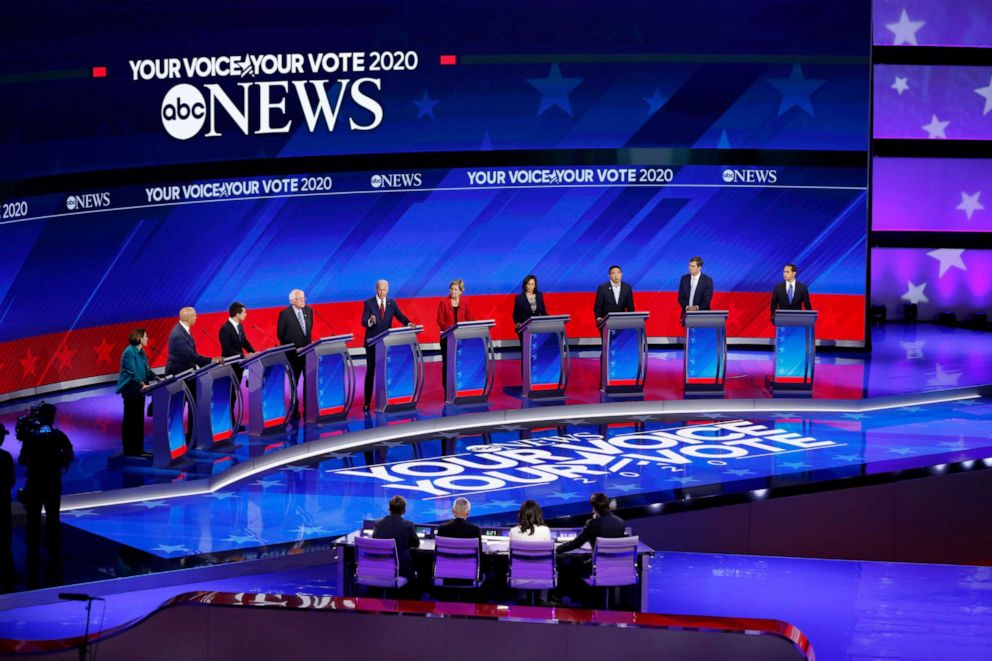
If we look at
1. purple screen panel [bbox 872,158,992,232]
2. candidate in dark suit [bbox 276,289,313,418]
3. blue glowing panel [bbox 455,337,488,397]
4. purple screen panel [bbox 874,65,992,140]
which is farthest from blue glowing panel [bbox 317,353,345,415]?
purple screen panel [bbox 874,65,992,140]

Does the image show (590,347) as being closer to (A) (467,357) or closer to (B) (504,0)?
(A) (467,357)

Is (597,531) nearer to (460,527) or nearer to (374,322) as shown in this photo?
(460,527)

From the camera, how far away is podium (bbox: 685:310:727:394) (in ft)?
44.9

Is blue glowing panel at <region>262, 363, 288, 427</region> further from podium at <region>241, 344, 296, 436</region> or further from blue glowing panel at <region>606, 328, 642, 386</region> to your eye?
blue glowing panel at <region>606, 328, 642, 386</region>

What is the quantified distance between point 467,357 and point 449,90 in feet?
11.4

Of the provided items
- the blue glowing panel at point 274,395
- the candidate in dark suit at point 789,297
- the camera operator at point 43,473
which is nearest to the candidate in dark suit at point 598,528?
the camera operator at point 43,473

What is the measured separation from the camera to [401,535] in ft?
27.9

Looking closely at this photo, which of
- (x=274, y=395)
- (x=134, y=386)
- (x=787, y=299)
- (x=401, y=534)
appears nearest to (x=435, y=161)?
(x=787, y=299)

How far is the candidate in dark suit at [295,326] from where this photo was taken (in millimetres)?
12523

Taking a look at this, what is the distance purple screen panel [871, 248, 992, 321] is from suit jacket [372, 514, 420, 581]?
11790 millimetres

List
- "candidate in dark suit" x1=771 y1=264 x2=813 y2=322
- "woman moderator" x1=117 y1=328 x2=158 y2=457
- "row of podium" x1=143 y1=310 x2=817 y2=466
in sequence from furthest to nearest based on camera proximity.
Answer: "candidate in dark suit" x1=771 y1=264 x2=813 y2=322, "row of podium" x1=143 y1=310 x2=817 y2=466, "woman moderator" x1=117 y1=328 x2=158 y2=457

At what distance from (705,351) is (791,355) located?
922 millimetres

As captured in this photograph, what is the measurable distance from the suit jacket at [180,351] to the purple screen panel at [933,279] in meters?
10.7

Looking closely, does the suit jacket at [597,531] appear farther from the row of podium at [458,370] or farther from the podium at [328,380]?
the podium at [328,380]
